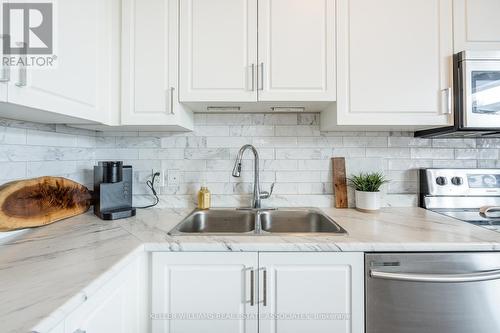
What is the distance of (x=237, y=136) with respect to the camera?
5.45 feet

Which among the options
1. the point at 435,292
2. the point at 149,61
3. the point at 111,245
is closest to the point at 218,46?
the point at 149,61

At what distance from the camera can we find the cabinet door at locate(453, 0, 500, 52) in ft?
4.33

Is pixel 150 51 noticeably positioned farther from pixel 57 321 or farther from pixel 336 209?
pixel 336 209

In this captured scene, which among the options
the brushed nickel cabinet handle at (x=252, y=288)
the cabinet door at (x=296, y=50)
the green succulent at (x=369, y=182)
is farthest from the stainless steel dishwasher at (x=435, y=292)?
the cabinet door at (x=296, y=50)

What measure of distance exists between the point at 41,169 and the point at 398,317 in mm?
1775

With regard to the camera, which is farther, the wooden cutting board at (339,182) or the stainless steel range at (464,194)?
the wooden cutting board at (339,182)

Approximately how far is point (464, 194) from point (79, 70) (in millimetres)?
2180

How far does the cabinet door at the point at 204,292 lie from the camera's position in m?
1.03

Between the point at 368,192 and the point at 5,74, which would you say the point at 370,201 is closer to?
the point at 368,192

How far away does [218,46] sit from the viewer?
1314 mm

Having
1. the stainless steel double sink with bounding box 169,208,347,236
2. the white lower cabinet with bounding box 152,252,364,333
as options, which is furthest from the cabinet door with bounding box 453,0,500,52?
the white lower cabinet with bounding box 152,252,364,333

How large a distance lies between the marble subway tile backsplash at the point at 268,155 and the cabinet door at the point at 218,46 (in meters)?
0.35

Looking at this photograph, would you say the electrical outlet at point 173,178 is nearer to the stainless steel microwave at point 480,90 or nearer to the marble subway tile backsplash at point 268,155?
the marble subway tile backsplash at point 268,155

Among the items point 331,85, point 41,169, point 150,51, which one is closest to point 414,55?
point 331,85
